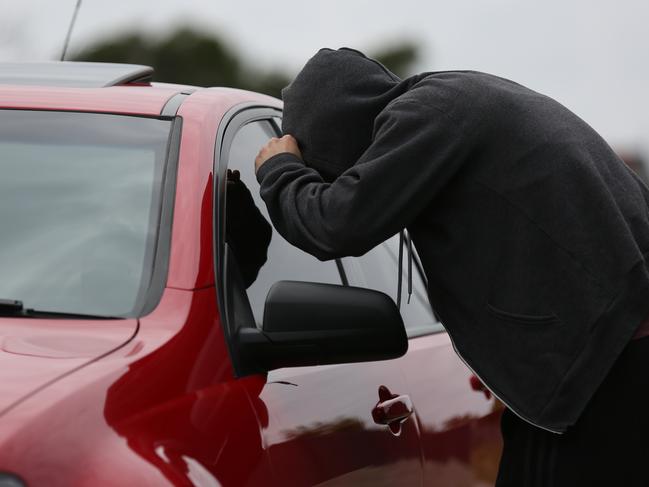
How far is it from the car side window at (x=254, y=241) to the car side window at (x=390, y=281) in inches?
7.5

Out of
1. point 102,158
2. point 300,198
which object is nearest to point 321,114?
point 300,198

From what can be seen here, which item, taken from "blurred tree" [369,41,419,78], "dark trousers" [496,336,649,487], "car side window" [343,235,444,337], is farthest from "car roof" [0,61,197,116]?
"blurred tree" [369,41,419,78]

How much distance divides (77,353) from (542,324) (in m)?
0.98

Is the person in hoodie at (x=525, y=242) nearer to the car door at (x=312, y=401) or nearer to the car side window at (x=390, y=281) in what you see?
the car door at (x=312, y=401)

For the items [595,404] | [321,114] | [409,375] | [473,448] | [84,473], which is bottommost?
[473,448]

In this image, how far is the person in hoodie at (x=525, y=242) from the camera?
3021 millimetres

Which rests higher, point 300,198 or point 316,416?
point 300,198

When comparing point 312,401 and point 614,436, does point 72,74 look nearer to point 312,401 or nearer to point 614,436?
point 312,401

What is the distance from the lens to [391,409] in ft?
11.5

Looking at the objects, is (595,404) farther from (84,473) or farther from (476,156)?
(84,473)

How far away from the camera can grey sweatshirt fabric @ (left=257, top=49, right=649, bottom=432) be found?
119 inches

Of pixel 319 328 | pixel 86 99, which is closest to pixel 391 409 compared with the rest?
pixel 319 328

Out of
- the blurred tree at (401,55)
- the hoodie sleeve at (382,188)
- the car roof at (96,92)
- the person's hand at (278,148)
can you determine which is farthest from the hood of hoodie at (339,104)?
the blurred tree at (401,55)

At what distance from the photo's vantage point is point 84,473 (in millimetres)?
2375
